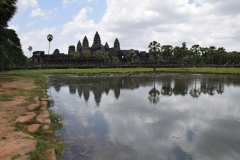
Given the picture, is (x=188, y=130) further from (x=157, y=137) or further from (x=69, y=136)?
(x=69, y=136)

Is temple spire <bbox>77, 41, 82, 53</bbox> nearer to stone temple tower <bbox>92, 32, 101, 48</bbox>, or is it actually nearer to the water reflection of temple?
stone temple tower <bbox>92, 32, 101, 48</bbox>

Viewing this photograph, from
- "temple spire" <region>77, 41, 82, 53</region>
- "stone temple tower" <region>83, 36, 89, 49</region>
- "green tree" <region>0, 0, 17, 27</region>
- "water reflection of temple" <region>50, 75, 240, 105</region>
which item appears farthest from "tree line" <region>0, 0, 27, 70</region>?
"temple spire" <region>77, 41, 82, 53</region>

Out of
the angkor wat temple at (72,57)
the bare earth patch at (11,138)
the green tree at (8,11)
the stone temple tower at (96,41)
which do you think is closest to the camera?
the bare earth patch at (11,138)

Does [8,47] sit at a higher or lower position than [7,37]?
lower

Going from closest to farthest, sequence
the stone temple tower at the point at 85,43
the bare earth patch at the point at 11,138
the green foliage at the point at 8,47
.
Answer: the bare earth patch at the point at 11,138 → the green foliage at the point at 8,47 → the stone temple tower at the point at 85,43

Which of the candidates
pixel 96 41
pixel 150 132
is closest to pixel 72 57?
pixel 96 41

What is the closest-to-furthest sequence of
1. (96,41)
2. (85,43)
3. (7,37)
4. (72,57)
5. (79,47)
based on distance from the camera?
(7,37), (72,57), (96,41), (85,43), (79,47)

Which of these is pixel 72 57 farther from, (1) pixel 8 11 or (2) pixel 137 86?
(2) pixel 137 86

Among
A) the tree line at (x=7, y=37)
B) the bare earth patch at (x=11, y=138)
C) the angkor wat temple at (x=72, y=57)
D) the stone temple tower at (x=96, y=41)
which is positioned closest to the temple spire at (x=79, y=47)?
the angkor wat temple at (x=72, y=57)

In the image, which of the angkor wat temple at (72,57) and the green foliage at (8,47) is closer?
the green foliage at (8,47)

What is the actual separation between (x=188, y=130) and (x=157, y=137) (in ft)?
5.85

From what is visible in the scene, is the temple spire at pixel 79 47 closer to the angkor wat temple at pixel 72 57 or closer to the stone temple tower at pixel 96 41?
the angkor wat temple at pixel 72 57

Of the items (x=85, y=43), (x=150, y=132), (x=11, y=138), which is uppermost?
(x=85, y=43)

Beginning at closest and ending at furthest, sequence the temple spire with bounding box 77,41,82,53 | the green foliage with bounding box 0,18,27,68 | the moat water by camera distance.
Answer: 1. the moat water
2. the green foliage with bounding box 0,18,27,68
3. the temple spire with bounding box 77,41,82,53
